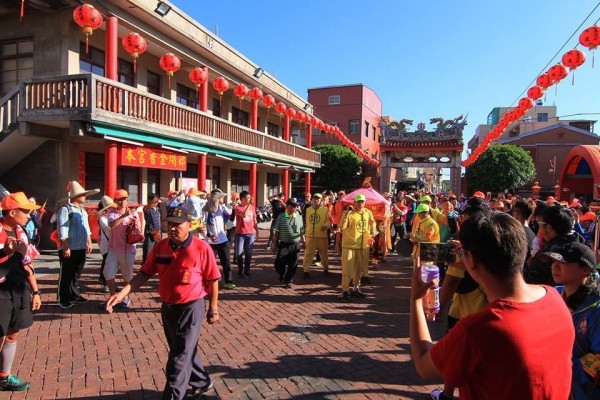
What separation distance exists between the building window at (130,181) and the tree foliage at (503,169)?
28513 mm

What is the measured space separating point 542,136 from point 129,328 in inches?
1738

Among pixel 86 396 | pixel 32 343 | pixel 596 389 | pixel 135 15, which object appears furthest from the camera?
pixel 135 15

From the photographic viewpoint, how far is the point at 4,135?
10039 millimetres

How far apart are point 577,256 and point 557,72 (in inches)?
350

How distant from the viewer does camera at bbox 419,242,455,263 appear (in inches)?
83.2

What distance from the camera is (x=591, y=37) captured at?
764 cm

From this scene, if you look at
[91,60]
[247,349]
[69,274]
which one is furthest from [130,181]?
[247,349]

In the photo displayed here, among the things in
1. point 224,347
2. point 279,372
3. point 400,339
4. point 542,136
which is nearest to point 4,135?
point 224,347

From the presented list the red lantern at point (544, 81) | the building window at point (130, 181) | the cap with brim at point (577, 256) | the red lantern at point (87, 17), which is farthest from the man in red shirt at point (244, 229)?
the red lantern at point (544, 81)

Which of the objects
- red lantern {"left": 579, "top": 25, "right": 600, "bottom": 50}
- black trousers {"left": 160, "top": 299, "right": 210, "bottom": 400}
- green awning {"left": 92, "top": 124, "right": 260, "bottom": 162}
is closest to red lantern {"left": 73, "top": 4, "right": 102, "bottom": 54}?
green awning {"left": 92, "top": 124, "right": 260, "bottom": 162}

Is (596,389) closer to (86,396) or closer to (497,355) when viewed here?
(497,355)

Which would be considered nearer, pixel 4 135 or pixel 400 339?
pixel 400 339

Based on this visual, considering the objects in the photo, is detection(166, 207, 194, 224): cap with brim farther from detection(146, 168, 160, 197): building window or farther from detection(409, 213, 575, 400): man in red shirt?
detection(146, 168, 160, 197): building window

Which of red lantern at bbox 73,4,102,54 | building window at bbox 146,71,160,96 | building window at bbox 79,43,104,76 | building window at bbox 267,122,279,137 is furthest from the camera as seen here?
building window at bbox 267,122,279,137
